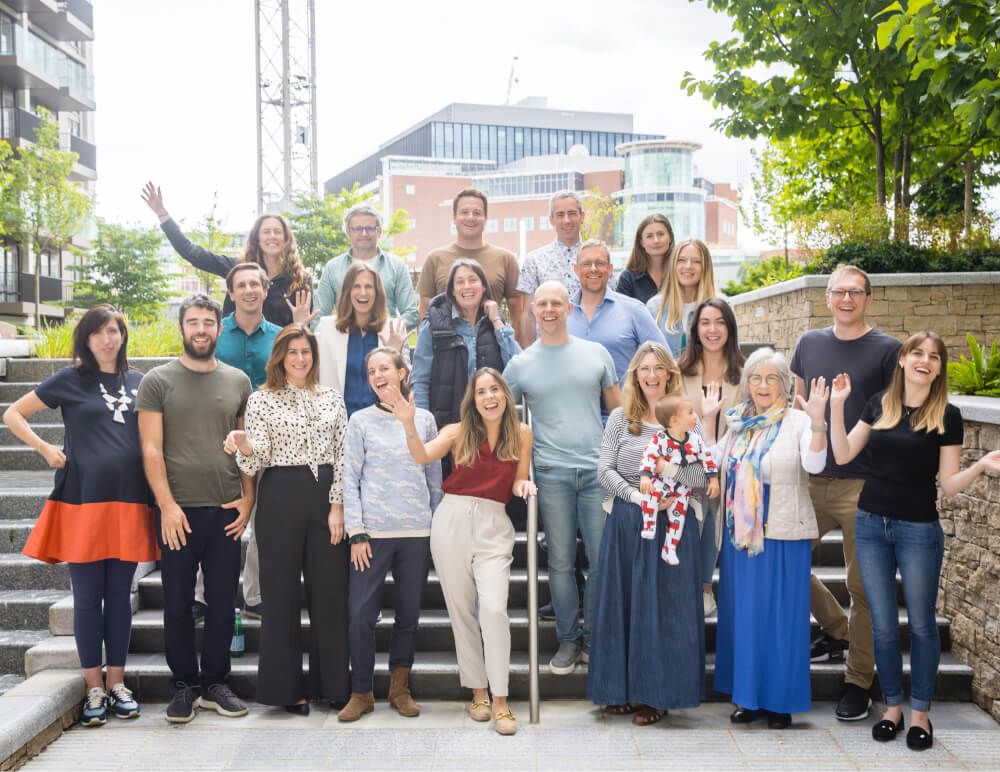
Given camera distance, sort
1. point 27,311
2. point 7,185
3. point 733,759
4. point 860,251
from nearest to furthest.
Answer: point 733,759, point 860,251, point 7,185, point 27,311

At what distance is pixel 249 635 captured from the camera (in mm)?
5270

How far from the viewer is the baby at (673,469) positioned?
4.38 m

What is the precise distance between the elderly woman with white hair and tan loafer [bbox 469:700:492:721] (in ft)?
4.16

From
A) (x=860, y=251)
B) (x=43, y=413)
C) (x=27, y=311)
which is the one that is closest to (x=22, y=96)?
(x=27, y=311)

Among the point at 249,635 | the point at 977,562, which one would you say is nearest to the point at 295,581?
the point at 249,635

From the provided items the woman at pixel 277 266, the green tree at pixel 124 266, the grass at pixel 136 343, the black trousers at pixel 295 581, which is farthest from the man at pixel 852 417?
the green tree at pixel 124 266

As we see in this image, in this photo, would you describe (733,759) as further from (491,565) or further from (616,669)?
(491,565)

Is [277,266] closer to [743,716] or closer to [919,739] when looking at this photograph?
[743,716]

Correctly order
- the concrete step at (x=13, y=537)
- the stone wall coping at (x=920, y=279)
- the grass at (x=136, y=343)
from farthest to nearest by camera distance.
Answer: the grass at (x=136, y=343), the stone wall coping at (x=920, y=279), the concrete step at (x=13, y=537)

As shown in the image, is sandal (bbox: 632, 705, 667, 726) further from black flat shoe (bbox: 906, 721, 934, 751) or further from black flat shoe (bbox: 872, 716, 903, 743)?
black flat shoe (bbox: 906, 721, 934, 751)

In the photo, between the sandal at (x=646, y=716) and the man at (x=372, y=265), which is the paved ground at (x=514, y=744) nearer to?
the sandal at (x=646, y=716)

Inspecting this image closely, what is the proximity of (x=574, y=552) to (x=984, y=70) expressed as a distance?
12.2 feet

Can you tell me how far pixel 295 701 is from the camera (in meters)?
4.62

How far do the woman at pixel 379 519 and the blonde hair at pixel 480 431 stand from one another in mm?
221
